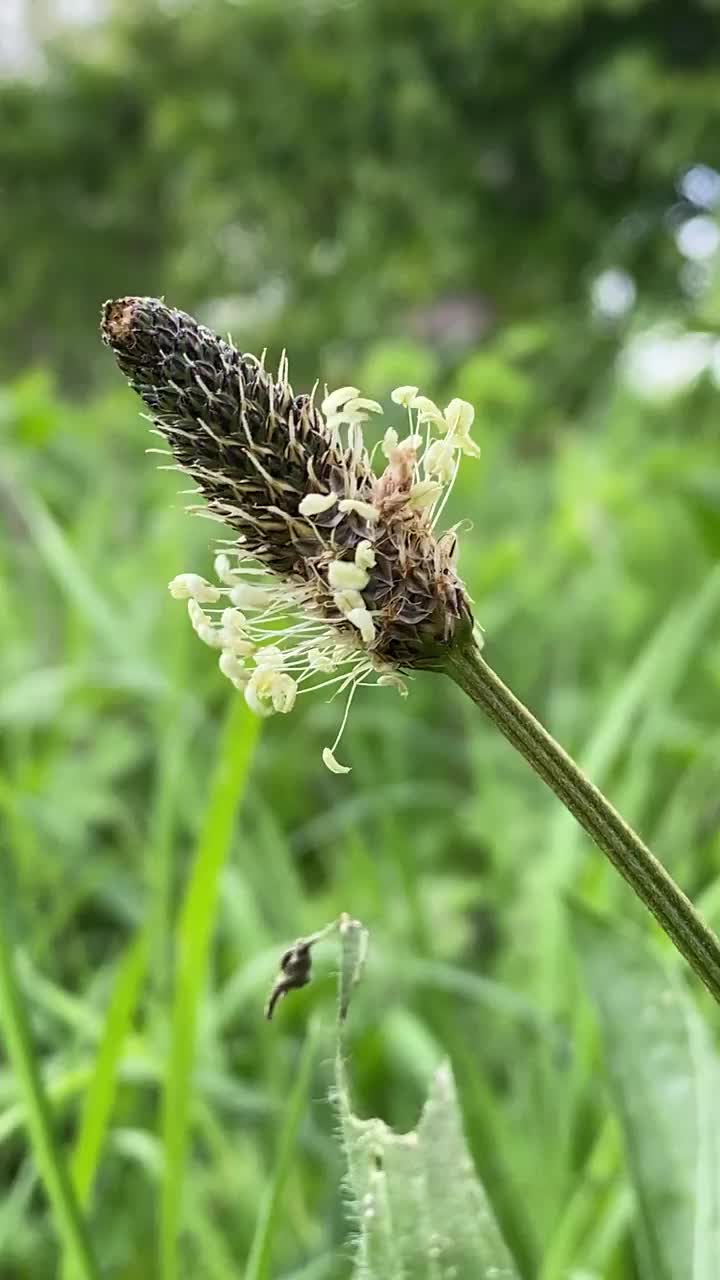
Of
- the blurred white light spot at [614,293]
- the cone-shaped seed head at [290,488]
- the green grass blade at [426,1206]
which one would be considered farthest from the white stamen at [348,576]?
the blurred white light spot at [614,293]

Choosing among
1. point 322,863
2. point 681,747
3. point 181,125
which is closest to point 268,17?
point 181,125

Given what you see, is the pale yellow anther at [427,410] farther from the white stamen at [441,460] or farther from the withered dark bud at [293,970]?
the withered dark bud at [293,970]

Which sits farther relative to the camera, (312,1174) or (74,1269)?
(312,1174)

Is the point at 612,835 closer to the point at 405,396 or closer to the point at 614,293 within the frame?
the point at 405,396

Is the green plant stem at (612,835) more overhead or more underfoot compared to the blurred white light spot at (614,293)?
more underfoot

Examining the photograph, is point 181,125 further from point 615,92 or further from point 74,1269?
point 74,1269

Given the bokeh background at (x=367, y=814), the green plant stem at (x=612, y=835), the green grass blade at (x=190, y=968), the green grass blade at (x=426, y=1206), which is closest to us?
the green plant stem at (x=612, y=835)
